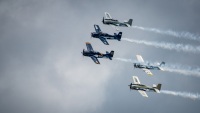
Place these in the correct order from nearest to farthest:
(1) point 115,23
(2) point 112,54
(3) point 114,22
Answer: (2) point 112,54 → (1) point 115,23 → (3) point 114,22

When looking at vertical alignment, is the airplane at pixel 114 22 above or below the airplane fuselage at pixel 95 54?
above

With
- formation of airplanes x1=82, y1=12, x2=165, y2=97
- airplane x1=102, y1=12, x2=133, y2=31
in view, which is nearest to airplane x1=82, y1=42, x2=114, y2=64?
formation of airplanes x1=82, y1=12, x2=165, y2=97

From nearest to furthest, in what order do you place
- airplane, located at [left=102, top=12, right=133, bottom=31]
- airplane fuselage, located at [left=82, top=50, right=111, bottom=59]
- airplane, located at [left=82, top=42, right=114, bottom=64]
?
airplane, located at [left=82, top=42, right=114, bottom=64]
airplane fuselage, located at [left=82, top=50, right=111, bottom=59]
airplane, located at [left=102, top=12, right=133, bottom=31]

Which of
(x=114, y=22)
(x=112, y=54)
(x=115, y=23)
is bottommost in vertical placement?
(x=112, y=54)

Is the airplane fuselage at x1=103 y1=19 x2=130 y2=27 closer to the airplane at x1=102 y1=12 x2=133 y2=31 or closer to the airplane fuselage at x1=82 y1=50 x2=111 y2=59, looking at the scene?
the airplane at x1=102 y1=12 x2=133 y2=31

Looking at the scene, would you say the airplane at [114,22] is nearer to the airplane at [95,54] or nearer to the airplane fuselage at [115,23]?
the airplane fuselage at [115,23]

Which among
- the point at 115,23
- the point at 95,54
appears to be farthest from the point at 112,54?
the point at 115,23

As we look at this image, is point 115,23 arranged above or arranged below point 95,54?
above

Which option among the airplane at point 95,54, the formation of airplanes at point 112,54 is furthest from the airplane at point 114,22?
the airplane at point 95,54

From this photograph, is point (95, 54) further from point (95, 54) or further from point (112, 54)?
point (112, 54)

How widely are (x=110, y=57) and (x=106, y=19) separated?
14043 mm

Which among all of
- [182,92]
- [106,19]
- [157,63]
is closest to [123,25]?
[106,19]

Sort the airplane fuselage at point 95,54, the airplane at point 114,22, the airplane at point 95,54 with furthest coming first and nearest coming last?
the airplane at point 114,22, the airplane fuselage at point 95,54, the airplane at point 95,54

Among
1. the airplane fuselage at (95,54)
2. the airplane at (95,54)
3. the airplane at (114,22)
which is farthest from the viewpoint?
the airplane at (114,22)
